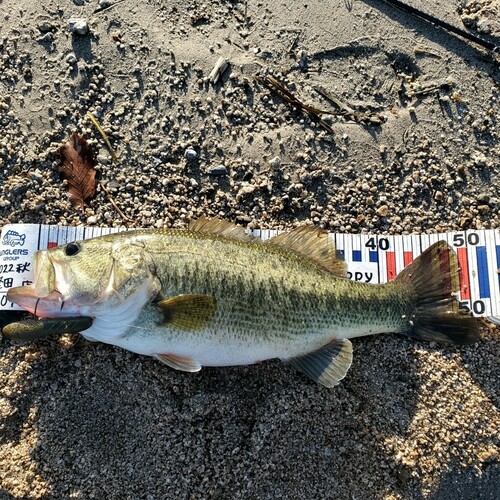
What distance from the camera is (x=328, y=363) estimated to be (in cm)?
340

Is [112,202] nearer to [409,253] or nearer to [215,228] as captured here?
[215,228]

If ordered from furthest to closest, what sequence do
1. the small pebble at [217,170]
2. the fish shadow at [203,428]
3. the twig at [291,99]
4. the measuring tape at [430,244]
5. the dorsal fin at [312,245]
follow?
the twig at [291,99]
the small pebble at [217,170]
the measuring tape at [430,244]
the dorsal fin at [312,245]
the fish shadow at [203,428]

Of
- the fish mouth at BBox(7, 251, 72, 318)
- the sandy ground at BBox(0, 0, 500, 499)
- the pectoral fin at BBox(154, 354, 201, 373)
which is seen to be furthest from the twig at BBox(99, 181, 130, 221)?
the pectoral fin at BBox(154, 354, 201, 373)

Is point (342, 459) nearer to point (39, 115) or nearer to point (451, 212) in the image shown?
point (451, 212)

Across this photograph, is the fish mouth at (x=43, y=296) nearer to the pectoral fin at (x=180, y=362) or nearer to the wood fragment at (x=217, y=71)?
the pectoral fin at (x=180, y=362)

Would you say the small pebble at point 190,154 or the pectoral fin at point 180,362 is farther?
the small pebble at point 190,154

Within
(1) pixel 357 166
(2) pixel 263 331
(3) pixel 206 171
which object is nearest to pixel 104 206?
(3) pixel 206 171

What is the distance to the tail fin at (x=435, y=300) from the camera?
3.53 meters

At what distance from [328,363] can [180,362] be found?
97 cm

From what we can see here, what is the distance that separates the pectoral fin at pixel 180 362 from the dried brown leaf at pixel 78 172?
1363 mm

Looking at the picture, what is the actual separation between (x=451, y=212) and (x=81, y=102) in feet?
9.74

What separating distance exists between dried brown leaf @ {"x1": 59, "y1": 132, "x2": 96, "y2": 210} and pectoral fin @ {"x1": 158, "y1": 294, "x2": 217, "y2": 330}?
4.17ft

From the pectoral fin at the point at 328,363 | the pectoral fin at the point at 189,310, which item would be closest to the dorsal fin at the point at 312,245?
the pectoral fin at the point at 328,363

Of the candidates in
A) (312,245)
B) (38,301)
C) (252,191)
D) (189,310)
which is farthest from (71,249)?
(312,245)
